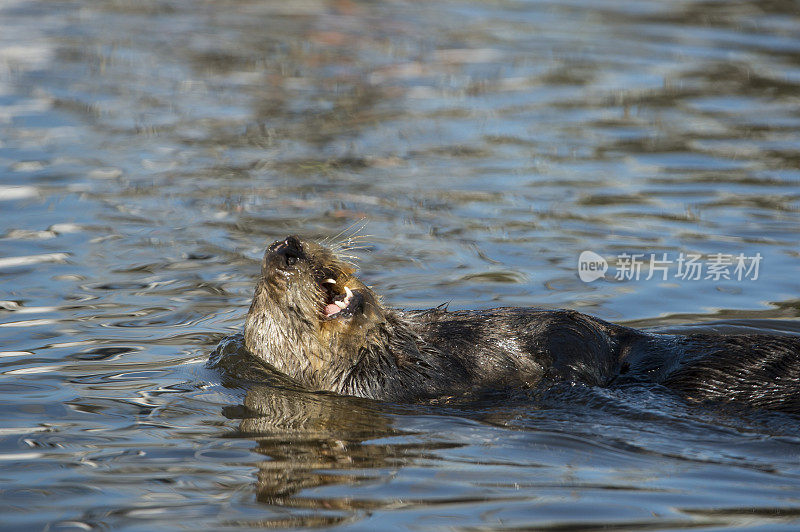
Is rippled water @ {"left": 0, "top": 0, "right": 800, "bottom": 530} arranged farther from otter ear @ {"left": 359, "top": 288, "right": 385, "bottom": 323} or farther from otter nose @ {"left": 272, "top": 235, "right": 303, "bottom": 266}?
otter nose @ {"left": 272, "top": 235, "right": 303, "bottom": 266}

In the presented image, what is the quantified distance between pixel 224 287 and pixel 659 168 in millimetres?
5085

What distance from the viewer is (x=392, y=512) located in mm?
4711

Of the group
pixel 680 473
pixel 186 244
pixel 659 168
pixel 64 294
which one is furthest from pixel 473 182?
pixel 680 473

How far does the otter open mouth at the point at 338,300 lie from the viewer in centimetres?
589

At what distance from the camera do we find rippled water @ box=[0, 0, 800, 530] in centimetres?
503

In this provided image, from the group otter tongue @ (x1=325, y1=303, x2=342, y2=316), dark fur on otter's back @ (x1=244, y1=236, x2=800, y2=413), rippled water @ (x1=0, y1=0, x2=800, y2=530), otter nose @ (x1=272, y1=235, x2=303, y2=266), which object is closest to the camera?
rippled water @ (x1=0, y1=0, x2=800, y2=530)

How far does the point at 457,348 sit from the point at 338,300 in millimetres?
703

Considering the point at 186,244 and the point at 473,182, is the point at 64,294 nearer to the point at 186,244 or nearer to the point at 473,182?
the point at 186,244

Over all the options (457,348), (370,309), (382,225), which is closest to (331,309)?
(370,309)

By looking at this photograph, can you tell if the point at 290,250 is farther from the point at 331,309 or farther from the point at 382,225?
the point at 382,225

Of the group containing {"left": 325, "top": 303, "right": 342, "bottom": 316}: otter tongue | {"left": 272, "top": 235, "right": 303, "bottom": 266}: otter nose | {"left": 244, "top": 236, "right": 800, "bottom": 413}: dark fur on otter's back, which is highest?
{"left": 272, "top": 235, "right": 303, "bottom": 266}: otter nose

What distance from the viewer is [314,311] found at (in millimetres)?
5945

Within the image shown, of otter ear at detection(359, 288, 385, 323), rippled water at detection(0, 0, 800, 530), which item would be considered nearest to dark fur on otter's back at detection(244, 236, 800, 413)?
otter ear at detection(359, 288, 385, 323)

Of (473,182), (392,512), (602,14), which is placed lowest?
(392,512)
